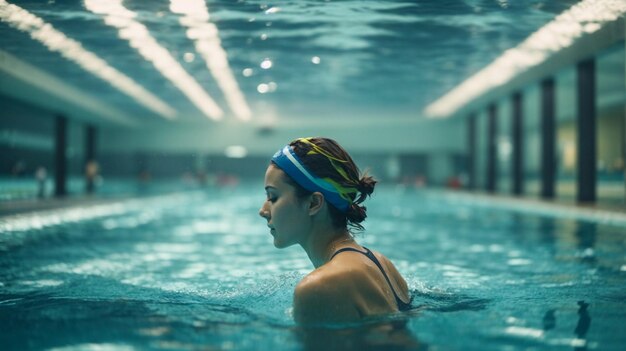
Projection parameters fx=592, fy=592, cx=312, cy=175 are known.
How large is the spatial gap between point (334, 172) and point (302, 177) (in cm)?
13

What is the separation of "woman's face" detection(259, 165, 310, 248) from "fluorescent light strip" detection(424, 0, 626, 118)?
17.0ft

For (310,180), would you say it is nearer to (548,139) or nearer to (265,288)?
(265,288)

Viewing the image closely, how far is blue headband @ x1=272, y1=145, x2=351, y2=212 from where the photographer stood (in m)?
2.33

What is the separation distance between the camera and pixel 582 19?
853 cm

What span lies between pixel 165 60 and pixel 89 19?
542cm

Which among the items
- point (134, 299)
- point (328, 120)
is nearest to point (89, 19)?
point (134, 299)

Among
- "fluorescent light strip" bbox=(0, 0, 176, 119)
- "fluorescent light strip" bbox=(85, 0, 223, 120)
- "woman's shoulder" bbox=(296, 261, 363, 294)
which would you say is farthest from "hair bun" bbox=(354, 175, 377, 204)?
"fluorescent light strip" bbox=(85, 0, 223, 120)

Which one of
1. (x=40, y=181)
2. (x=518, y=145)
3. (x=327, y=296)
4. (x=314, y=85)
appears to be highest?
(x=314, y=85)

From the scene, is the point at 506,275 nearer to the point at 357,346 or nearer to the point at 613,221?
the point at 357,346

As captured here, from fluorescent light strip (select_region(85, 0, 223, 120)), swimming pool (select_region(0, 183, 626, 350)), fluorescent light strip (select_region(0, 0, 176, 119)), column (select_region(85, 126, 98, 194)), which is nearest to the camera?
swimming pool (select_region(0, 183, 626, 350))

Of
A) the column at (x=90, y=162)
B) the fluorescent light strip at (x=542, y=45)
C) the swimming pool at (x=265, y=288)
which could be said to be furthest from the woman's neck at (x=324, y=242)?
the column at (x=90, y=162)

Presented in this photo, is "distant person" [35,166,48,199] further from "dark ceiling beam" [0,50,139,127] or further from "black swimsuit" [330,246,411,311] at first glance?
"black swimsuit" [330,246,411,311]

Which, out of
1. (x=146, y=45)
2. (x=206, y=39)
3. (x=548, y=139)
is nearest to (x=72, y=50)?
(x=146, y=45)

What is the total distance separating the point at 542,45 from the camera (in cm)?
1205
